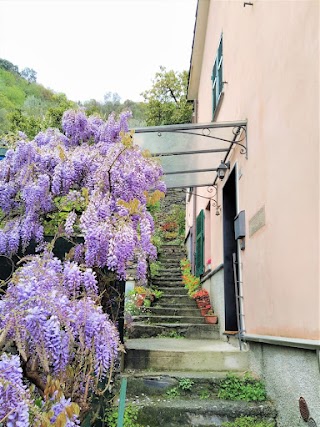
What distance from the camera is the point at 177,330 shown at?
18.9ft

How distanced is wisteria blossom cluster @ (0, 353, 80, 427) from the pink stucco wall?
1.61 meters

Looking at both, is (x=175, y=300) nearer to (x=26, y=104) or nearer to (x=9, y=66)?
(x=26, y=104)

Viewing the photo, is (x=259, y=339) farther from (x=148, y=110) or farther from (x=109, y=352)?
(x=148, y=110)

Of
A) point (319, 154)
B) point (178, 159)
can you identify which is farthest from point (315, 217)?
point (178, 159)

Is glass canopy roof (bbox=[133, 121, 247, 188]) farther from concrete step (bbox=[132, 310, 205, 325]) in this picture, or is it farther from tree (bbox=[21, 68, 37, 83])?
tree (bbox=[21, 68, 37, 83])

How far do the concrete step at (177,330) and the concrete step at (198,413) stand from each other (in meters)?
2.10

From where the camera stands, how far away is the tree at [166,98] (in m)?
15.9

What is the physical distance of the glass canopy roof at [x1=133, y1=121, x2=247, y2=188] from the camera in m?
4.58

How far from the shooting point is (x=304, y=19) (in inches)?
107

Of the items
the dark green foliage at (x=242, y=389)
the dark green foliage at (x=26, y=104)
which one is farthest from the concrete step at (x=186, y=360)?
the dark green foliage at (x=26, y=104)

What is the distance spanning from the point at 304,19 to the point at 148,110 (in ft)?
46.0

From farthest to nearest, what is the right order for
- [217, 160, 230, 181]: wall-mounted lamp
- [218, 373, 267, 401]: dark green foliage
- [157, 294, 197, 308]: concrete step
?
[157, 294, 197, 308]: concrete step → [217, 160, 230, 181]: wall-mounted lamp → [218, 373, 267, 401]: dark green foliage

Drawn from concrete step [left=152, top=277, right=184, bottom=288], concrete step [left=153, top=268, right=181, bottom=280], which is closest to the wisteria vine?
concrete step [left=152, top=277, right=184, bottom=288]

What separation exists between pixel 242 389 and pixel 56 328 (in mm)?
2512
